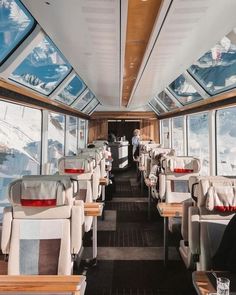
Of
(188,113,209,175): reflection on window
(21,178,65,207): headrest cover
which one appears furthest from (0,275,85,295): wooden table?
(188,113,209,175): reflection on window

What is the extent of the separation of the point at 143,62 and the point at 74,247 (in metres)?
2.89

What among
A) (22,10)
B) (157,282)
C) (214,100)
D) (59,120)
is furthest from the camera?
(59,120)

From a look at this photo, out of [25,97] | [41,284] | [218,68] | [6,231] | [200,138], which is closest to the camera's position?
[41,284]

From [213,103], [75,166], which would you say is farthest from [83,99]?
[213,103]

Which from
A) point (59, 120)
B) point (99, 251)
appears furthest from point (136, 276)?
point (59, 120)

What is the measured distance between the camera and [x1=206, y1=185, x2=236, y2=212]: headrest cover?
268cm

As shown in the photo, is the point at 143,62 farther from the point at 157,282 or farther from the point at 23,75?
the point at 157,282

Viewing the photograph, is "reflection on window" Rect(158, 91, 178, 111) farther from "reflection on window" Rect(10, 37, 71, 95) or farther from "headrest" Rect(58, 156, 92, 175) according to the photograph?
"headrest" Rect(58, 156, 92, 175)

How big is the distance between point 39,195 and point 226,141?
12.8ft

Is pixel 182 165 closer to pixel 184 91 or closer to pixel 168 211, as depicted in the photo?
pixel 168 211

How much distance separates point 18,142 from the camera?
15.6 ft

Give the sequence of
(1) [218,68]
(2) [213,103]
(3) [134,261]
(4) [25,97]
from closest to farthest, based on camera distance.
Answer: (3) [134,261] < (4) [25,97] < (1) [218,68] < (2) [213,103]

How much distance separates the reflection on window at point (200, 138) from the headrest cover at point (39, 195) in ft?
14.3

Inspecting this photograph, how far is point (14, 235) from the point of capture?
2.59 metres
